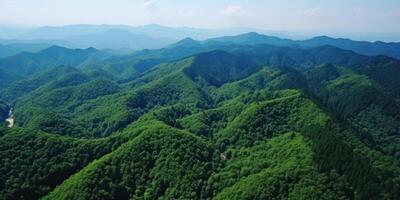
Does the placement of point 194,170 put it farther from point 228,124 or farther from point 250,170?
point 228,124

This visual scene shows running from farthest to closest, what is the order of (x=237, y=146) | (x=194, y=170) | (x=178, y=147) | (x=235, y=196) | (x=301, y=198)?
(x=237, y=146) → (x=178, y=147) → (x=194, y=170) → (x=235, y=196) → (x=301, y=198)

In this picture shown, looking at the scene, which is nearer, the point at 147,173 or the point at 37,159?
the point at 147,173

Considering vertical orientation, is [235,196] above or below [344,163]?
below

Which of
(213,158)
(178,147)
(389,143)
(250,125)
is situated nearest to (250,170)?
(213,158)

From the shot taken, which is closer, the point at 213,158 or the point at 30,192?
the point at 30,192

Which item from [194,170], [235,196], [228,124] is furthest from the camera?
[228,124]

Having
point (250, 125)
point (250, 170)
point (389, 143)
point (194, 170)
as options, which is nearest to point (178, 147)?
point (194, 170)

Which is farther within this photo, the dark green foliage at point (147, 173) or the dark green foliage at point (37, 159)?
the dark green foliage at point (37, 159)

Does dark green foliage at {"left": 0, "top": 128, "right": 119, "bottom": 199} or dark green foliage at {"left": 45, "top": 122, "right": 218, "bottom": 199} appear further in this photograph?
dark green foliage at {"left": 0, "top": 128, "right": 119, "bottom": 199}

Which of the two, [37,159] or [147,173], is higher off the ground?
[37,159]

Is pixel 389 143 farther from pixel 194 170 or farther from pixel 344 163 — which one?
pixel 194 170
